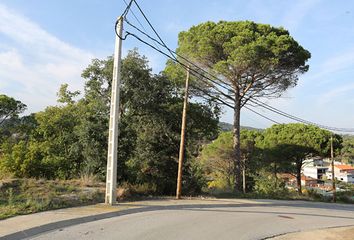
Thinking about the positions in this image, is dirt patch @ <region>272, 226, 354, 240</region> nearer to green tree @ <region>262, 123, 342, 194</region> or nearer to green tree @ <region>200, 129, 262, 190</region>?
green tree @ <region>262, 123, 342, 194</region>

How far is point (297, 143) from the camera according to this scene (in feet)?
112

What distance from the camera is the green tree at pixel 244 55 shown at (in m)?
22.4

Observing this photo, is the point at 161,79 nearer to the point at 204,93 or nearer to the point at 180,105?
the point at 180,105

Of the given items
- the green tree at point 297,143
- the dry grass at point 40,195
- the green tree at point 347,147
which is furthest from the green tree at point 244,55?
the green tree at point 347,147

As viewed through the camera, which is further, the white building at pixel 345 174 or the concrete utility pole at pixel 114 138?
the white building at pixel 345 174

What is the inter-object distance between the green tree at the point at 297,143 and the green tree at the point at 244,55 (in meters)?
9.79

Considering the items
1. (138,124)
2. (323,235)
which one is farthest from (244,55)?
(323,235)

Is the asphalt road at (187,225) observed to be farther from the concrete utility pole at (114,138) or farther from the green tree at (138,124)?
the green tree at (138,124)

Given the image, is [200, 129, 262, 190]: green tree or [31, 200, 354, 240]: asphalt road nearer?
[31, 200, 354, 240]: asphalt road

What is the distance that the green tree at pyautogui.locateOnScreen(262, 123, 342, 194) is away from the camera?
33.4 m

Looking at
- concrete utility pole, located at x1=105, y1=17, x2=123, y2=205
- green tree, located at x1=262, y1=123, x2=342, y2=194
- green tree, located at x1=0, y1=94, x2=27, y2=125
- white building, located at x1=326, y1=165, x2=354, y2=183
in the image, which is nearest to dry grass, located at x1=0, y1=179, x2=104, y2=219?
concrete utility pole, located at x1=105, y1=17, x2=123, y2=205

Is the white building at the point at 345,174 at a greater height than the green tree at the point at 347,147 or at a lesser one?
lesser

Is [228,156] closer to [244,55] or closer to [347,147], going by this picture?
[347,147]

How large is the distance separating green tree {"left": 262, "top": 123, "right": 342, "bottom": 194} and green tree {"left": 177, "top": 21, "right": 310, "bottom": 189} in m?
9.79
